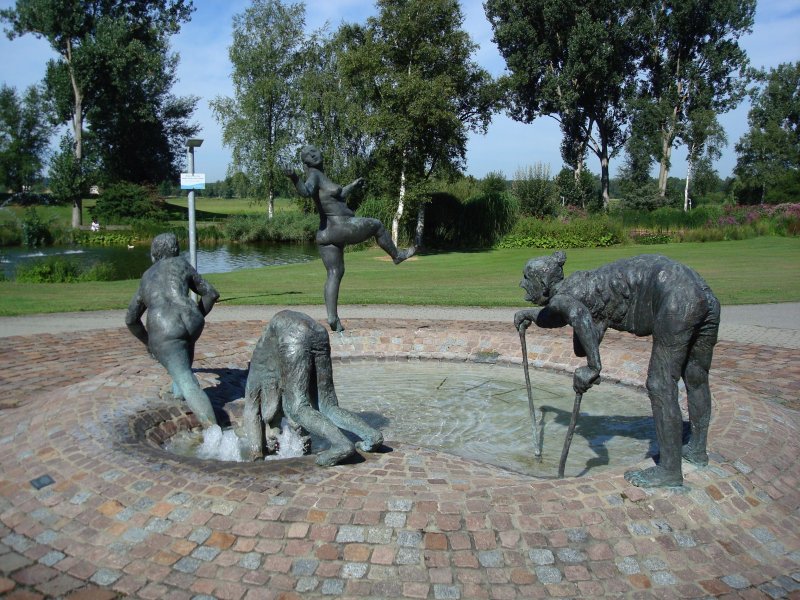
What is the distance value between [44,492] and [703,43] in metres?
53.2

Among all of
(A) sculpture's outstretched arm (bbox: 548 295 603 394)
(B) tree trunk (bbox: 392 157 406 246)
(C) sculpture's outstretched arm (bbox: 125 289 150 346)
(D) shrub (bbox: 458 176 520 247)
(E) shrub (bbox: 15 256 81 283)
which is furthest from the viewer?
(D) shrub (bbox: 458 176 520 247)

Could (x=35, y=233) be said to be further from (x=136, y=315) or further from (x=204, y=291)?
(x=204, y=291)

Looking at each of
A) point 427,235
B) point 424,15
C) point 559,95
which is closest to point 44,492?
point 424,15

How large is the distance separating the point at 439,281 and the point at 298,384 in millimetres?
17789

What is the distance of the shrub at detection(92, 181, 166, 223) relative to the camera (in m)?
49.0

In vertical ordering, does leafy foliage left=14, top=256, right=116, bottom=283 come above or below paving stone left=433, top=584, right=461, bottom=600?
above

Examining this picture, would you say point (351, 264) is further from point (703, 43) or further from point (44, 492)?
point (703, 43)

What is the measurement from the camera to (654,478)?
171 inches

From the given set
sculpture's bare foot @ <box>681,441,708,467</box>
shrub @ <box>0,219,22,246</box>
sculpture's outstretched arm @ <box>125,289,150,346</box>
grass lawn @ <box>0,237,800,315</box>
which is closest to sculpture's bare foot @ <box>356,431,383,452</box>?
sculpture's bare foot @ <box>681,441,708,467</box>

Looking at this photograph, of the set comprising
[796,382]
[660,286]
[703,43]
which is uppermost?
Answer: [703,43]

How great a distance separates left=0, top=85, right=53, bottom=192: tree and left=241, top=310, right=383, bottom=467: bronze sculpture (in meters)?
63.9

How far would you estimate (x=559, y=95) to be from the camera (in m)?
46.7

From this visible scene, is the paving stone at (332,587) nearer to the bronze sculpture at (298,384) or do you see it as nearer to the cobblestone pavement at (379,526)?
the cobblestone pavement at (379,526)

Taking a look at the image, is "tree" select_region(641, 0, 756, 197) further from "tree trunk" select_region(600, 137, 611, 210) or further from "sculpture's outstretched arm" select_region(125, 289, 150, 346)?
"sculpture's outstretched arm" select_region(125, 289, 150, 346)
